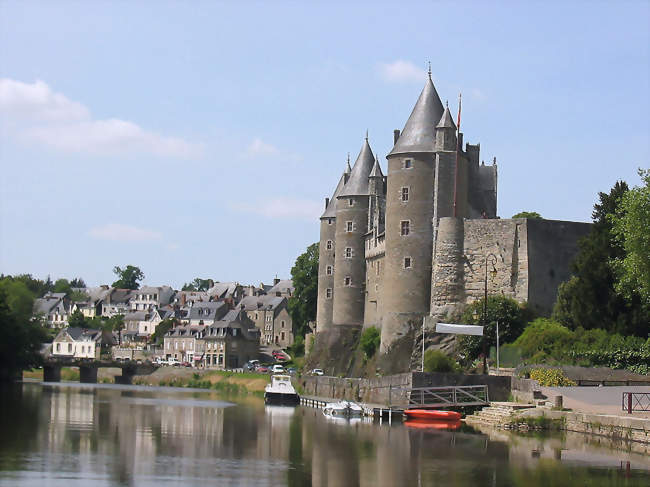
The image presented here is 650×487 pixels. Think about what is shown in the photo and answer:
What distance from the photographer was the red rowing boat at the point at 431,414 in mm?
39062

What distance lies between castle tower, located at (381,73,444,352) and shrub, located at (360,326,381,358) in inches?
175

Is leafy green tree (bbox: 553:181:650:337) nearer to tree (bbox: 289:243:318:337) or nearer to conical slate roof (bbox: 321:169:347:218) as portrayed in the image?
conical slate roof (bbox: 321:169:347:218)

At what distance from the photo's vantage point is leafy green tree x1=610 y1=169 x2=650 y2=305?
39000mm

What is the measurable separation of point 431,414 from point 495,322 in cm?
1050

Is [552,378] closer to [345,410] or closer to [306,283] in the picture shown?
[345,410]

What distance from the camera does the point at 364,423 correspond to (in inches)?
1570

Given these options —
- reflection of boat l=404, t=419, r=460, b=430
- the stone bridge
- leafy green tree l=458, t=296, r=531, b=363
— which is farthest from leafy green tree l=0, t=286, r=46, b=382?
reflection of boat l=404, t=419, r=460, b=430

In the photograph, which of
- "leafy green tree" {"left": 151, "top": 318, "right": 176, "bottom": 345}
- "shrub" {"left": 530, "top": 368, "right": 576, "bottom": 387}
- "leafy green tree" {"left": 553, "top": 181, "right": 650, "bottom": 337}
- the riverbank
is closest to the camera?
"shrub" {"left": 530, "top": 368, "right": 576, "bottom": 387}

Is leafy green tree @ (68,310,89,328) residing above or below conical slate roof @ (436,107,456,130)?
below

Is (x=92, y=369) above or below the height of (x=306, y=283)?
below

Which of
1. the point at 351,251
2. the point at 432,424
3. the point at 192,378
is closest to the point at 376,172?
the point at 351,251

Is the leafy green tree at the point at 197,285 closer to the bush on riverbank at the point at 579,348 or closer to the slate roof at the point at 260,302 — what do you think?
the slate roof at the point at 260,302

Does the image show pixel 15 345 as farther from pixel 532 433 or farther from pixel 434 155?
pixel 532 433

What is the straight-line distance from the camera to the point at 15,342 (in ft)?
225
